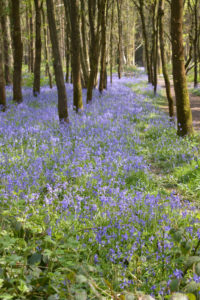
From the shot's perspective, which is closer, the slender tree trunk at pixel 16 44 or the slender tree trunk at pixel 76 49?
the slender tree trunk at pixel 76 49

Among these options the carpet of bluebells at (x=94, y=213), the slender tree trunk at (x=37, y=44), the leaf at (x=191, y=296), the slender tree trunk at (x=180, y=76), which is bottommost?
the carpet of bluebells at (x=94, y=213)

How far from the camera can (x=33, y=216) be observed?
386 cm

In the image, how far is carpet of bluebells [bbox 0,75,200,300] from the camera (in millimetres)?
2465

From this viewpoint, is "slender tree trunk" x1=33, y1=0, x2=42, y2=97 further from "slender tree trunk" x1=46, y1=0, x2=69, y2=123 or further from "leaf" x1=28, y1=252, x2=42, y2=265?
"leaf" x1=28, y1=252, x2=42, y2=265

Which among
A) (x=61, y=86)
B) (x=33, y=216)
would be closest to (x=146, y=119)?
(x=61, y=86)

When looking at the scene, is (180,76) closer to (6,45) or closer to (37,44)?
(37,44)

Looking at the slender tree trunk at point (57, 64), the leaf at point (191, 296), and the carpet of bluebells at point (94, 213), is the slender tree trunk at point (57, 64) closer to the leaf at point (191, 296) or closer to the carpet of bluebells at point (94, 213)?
the carpet of bluebells at point (94, 213)

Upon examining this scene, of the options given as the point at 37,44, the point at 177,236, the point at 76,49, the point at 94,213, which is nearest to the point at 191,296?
the point at 177,236

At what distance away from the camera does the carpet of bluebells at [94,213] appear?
2465mm

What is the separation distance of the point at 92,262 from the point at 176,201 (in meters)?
1.84

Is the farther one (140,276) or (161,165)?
(161,165)

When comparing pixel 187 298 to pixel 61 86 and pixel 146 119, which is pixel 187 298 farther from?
pixel 146 119

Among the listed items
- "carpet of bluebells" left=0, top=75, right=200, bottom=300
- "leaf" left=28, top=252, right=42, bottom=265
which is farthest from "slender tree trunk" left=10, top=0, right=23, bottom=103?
"leaf" left=28, top=252, right=42, bottom=265

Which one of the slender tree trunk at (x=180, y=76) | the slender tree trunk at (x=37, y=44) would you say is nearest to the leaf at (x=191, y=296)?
the slender tree trunk at (x=180, y=76)
